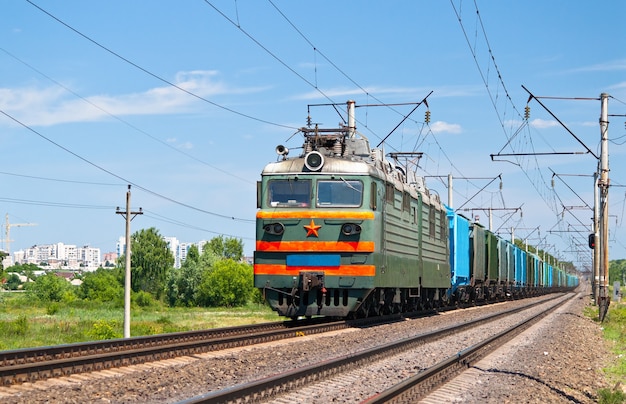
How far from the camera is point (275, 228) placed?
19781mm


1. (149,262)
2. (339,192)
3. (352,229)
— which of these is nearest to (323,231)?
(352,229)

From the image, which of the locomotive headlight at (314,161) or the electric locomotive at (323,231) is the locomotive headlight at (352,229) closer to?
the electric locomotive at (323,231)

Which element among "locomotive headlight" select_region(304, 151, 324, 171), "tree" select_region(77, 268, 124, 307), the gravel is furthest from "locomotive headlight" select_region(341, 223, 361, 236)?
"tree" select_region(77, 268, 124, 307)

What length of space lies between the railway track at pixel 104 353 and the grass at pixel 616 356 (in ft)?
21.2

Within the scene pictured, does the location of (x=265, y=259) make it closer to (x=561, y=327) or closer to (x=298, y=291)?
(x=298, y=291)

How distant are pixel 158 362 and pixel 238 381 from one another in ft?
6.83

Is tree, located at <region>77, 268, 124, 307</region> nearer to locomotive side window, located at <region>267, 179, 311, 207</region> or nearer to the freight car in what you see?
the freight car

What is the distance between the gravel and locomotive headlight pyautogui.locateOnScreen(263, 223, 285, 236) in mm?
2770

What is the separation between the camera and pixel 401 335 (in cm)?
1916

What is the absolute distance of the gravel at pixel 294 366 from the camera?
9.91 m

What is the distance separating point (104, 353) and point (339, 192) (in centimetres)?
814

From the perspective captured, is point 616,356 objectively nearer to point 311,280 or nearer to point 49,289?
point 311,280

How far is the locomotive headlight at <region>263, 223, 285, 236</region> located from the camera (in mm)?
19703

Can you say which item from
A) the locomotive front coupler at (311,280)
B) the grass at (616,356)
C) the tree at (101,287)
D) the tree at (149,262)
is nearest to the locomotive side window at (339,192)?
the locomotive front coupler at (311,280)
